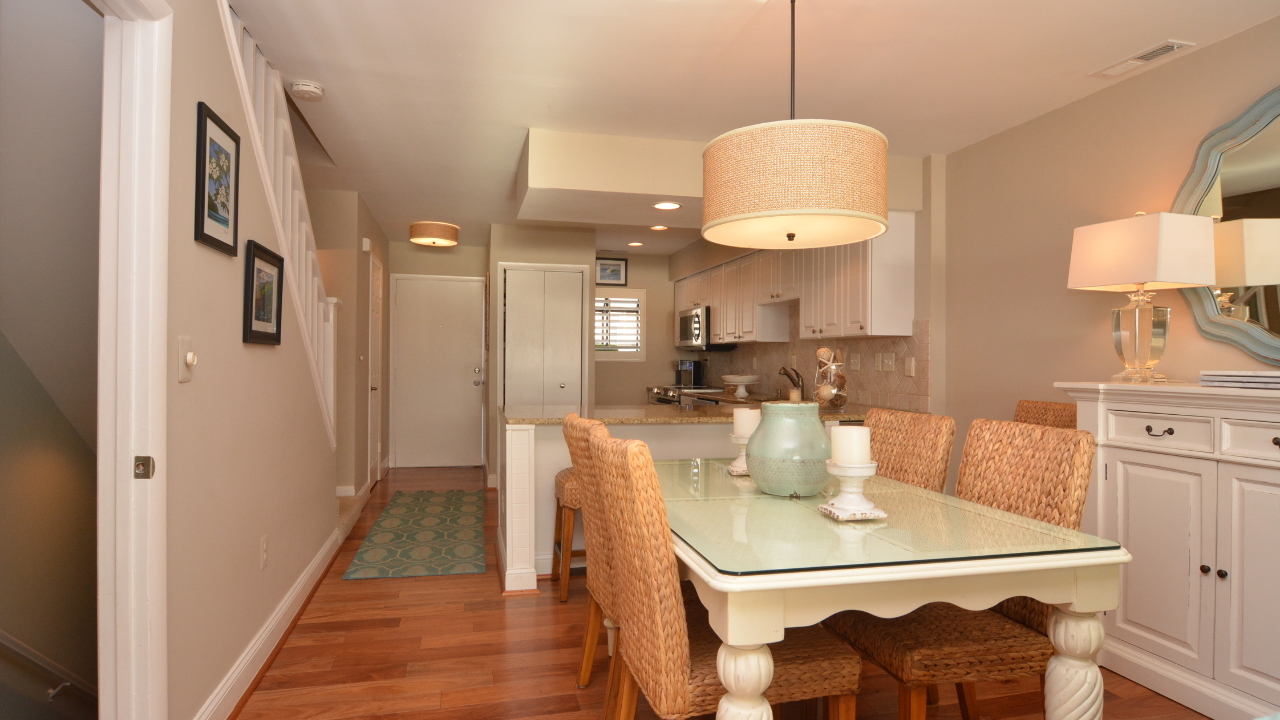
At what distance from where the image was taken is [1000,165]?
3531 mm

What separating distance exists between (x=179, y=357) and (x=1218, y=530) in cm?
304

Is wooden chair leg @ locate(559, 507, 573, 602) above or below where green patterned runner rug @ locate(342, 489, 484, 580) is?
above

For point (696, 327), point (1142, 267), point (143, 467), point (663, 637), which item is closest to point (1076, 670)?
point (663, 637)

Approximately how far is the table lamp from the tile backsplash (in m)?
1.31

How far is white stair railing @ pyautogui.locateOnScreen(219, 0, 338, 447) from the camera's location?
2451 millimetres

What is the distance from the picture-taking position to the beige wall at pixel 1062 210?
2.59m

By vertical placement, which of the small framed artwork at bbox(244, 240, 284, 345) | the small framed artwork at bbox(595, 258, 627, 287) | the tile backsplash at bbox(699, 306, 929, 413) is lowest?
the tile backsplash at bbox(699, 306, 929, 413)

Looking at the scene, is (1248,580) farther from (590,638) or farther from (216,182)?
(216,182)

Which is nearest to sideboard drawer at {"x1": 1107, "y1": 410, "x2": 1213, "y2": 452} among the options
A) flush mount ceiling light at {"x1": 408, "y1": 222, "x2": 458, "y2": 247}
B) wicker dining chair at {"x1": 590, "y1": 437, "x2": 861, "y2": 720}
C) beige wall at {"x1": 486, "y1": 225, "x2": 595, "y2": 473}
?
wicker dining chair at {"x1": 590, "y1": 437, "x2": 861, "y2": 720}

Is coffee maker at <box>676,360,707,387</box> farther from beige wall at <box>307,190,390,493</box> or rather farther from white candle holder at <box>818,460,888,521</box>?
white candle holder at <box>818,460,888,521</box>

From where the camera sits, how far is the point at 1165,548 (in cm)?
236

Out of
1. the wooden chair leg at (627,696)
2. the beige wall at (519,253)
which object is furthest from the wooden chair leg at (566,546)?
the beige wall at (519,253)

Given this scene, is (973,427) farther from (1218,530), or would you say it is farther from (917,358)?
(917,358)

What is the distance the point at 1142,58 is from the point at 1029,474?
1818mm
